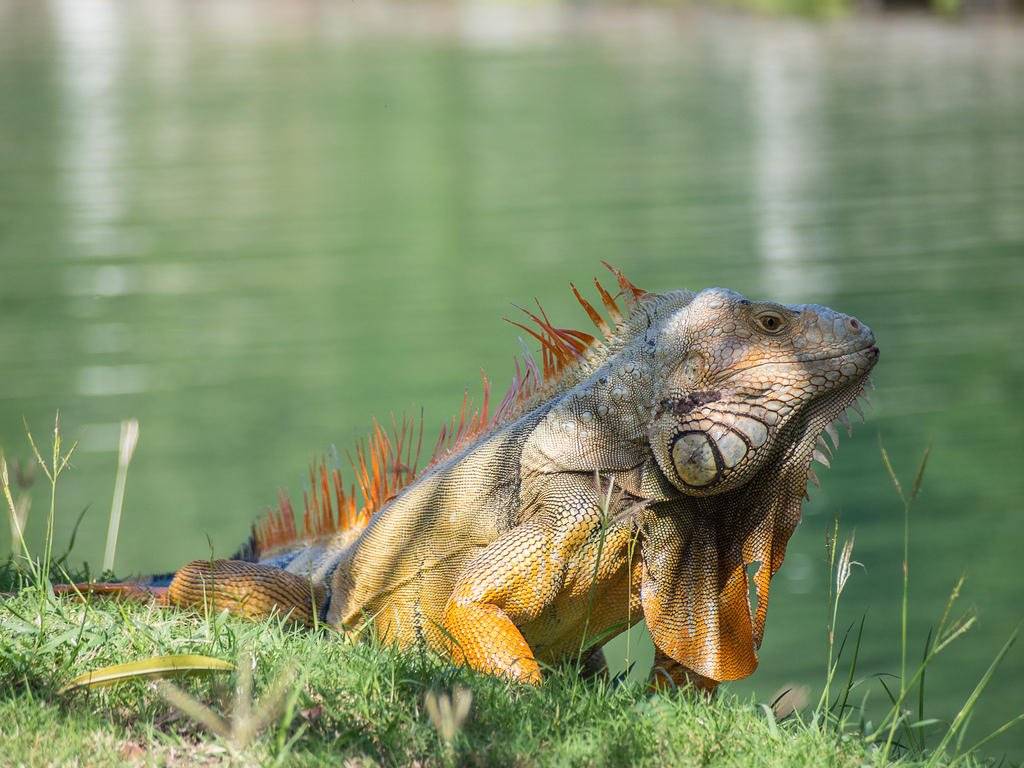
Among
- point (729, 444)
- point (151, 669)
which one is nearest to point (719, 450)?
point (729, 444)

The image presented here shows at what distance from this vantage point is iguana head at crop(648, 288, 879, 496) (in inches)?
159

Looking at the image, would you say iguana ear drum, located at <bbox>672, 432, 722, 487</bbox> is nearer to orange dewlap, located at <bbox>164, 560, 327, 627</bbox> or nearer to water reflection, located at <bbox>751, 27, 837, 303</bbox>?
orange dewlap, located at <bbox>164, 560, 327, 627</bbox>

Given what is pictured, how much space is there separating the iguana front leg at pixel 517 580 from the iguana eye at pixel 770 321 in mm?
849

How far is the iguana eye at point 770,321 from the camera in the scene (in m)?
4.19

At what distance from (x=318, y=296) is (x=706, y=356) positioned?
17968mm

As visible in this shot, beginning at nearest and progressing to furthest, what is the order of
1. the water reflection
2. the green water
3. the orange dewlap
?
the orange dewlap < the green water < the water reflection

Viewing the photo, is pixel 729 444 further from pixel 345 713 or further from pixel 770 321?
pixel 345 713

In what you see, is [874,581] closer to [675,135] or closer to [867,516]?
[867,516]

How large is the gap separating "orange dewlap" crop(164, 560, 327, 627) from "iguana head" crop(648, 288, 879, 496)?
1725 millimetres

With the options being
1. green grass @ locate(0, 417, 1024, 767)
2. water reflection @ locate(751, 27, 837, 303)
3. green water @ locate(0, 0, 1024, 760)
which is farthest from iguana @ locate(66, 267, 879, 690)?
water reflection @ locate(751, 27, 837, 303)

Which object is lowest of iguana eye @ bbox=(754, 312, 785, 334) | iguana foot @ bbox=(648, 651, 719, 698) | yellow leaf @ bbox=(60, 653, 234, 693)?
iguana foot @ bbox=(648, 651, 719, 698)

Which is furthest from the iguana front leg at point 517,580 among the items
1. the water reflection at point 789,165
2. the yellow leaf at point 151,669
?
the water reflection at point 789,165

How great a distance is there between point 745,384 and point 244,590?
7.49ft

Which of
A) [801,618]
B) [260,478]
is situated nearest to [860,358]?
[801,618]
